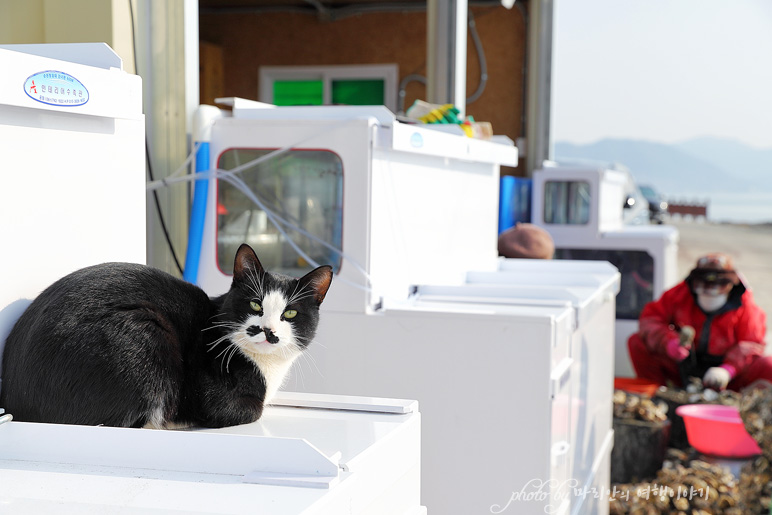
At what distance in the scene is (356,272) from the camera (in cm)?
159

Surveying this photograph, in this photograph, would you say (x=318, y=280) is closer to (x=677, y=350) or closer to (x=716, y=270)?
(x=677, y=350)

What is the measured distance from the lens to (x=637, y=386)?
323 centimetres

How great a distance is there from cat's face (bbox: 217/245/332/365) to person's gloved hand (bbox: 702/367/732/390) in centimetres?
275

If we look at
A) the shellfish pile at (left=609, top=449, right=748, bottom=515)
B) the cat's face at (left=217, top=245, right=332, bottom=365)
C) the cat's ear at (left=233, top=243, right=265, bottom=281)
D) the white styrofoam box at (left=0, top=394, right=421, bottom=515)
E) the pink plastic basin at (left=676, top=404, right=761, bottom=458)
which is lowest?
the shellfish pile at (left=609, top=449, right=748, bottom=515)

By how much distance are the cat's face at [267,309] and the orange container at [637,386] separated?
2.34 metres

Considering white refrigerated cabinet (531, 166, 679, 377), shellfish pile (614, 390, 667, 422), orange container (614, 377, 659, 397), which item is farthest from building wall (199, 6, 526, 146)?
shellfish pile (614, 390, 667, 422)

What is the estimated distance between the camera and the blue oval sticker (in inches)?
32.6

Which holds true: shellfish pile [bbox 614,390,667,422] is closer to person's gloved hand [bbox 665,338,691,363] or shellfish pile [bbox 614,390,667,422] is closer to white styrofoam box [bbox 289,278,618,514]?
person's gloved hand [bbox 665,338,691,363]

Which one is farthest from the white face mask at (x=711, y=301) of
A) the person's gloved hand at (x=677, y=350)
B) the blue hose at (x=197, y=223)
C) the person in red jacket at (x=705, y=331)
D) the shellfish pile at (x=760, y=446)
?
the blue hose at (x=197, y=223)

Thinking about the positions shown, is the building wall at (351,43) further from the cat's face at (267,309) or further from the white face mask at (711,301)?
the cat's face at (267,309)

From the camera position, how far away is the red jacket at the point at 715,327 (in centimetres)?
342

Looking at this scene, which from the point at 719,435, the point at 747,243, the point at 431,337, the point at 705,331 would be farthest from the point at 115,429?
the point at 747,243

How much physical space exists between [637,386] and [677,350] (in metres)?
0.32

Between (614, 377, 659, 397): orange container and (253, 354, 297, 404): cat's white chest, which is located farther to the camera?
(614, 377, 659, 397): orange container
